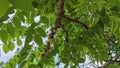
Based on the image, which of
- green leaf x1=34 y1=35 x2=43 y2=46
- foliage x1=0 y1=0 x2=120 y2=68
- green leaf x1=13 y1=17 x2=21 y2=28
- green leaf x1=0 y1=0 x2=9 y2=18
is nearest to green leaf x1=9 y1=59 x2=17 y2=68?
foliage x1=0 y1=0 x2=120 y2=68

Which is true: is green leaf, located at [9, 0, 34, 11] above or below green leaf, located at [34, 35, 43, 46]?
above

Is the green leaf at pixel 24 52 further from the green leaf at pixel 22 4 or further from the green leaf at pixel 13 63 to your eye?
the green leaf at pixel 22 4

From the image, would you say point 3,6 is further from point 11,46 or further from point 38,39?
point 11,46

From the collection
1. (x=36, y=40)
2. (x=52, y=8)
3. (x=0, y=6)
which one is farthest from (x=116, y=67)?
(x=52, y=8)

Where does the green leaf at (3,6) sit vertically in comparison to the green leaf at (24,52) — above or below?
above

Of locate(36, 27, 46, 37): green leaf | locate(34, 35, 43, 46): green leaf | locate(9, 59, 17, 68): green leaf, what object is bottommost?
locate(9, 59, 17, 68): green leaf

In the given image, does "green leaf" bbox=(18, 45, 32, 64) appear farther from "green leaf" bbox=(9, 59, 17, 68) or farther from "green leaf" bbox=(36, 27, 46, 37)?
"green leaf" bbox=(9, 59, 17, 68)

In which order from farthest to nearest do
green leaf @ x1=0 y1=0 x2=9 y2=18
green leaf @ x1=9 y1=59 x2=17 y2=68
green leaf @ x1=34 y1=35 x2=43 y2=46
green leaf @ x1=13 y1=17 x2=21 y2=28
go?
green leaf @ x1=9 y1=59 x2=17 y2=68 → green leaf @ x1=13 y1=17 x2=21 y2=28 → green leaf @ x1=34 y1=35 x2=43 y2=46 → green leaf @ x1=0 y1=0 x2=9 y2=18

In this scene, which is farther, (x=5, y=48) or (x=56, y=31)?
(x=5, y=48)

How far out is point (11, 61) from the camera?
10.2 feet

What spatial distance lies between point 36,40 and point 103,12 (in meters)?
0.56

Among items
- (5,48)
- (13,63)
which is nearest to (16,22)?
(13,63)

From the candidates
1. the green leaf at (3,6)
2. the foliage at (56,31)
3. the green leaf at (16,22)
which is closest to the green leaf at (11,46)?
the foliage at (56,31)

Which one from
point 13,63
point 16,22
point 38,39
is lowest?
point 13,63
